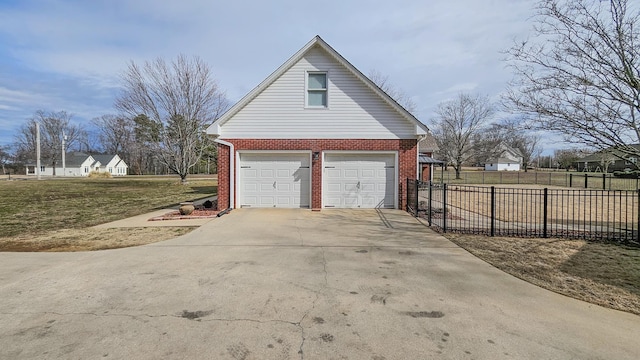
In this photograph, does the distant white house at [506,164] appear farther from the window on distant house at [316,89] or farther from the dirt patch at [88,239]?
the dirt patch at [88,239]

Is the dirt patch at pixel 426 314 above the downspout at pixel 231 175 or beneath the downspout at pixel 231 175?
beneath

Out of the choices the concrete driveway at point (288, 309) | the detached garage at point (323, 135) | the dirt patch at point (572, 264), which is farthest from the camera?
the detached garage at point (323, 135)

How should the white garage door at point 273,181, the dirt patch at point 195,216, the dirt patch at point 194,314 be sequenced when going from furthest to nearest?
the white garage door at point 273,181, the dirt patch at point 195,216, the dirt patch at point 194,314

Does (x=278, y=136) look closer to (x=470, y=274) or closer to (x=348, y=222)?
(x=348, y=222)

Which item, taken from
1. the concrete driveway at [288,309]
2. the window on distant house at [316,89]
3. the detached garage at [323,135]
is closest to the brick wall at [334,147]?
the detached garage at [323,135]

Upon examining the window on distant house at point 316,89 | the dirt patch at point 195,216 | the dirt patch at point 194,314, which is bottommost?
the dirt patch at point 194,314

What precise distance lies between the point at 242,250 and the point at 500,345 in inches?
195

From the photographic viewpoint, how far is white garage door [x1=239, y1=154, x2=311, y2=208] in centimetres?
1266

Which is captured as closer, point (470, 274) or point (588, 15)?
point (470, 274)

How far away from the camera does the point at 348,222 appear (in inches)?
388

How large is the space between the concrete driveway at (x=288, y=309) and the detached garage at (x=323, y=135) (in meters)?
5.95

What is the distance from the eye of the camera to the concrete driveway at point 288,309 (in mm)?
3074

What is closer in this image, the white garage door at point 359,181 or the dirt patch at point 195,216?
the dirt patch at point 195,216

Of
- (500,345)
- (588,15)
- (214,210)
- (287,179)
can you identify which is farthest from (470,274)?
(214,210)
